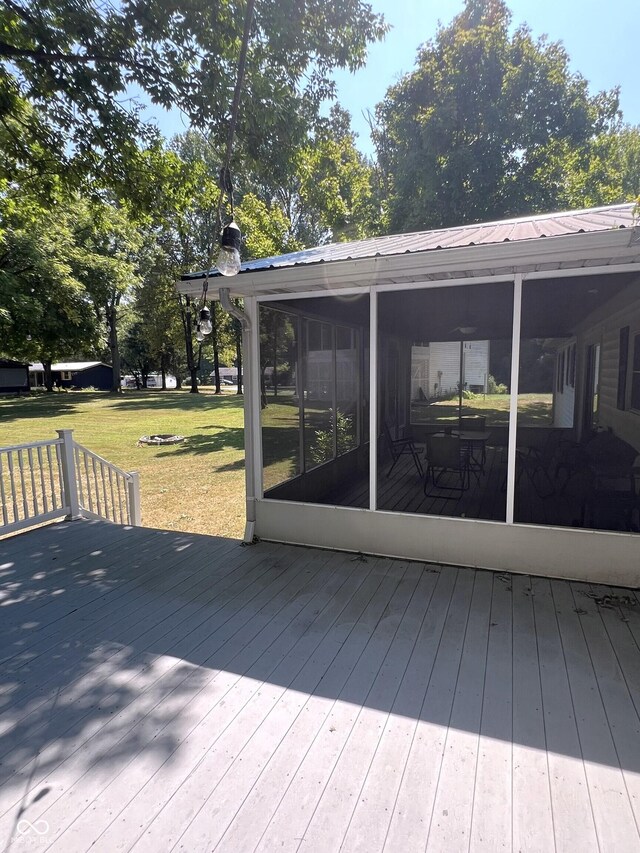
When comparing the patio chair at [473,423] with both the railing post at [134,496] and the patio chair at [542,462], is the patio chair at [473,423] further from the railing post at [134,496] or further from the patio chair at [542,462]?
the railing post at [134,496]

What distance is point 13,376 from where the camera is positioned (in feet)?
117

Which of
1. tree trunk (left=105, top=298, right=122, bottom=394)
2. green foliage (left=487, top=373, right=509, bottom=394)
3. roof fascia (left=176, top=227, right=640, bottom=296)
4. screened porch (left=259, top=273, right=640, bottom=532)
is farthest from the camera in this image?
tree trunk (left=105, top=298, right=122, bottom=394)

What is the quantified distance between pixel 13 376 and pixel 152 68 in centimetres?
3760

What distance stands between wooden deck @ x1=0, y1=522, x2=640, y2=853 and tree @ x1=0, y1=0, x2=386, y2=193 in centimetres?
510

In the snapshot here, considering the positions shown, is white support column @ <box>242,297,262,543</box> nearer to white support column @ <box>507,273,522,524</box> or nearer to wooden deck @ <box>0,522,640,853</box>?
wooden deck @ <box>0,522,640,853</box>

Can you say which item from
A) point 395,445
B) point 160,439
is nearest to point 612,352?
point 395,445

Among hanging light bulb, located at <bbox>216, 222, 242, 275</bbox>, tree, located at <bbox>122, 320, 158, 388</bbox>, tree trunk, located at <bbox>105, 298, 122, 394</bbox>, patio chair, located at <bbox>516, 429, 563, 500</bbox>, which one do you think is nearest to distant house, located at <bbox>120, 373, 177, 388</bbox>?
tree, located at <bbox>122, 320, 158, 388</bbox>

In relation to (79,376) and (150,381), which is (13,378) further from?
(150,381)

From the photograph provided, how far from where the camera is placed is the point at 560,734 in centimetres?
192

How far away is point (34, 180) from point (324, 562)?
6.31m

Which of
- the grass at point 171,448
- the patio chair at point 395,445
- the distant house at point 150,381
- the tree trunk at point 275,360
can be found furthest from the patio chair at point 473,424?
the distant house at point 150,381

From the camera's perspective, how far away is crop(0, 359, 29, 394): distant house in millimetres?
35062

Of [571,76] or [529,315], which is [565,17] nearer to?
[571,76]

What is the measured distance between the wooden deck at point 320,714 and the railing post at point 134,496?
2198 mm
